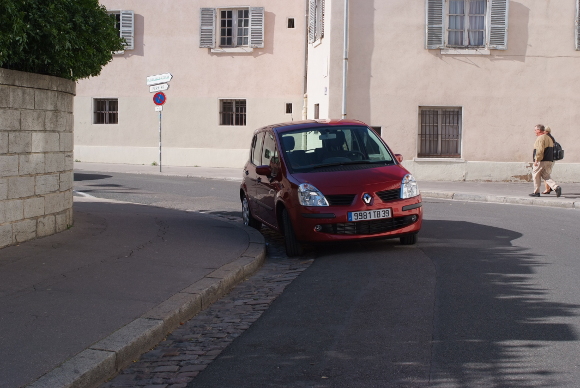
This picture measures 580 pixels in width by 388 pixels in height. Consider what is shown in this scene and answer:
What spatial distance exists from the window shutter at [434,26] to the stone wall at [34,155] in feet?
46.3

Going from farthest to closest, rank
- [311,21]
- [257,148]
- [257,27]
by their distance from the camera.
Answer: [257,27], [311,21], [257,148]

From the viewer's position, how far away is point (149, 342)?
5680 millimetres

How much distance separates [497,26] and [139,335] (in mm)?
18896

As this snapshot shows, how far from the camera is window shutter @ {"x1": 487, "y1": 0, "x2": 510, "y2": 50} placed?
2205 cm

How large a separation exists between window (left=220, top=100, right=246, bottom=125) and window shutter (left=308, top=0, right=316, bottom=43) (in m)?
3.77

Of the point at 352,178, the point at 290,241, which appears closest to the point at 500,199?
the point at 352,178

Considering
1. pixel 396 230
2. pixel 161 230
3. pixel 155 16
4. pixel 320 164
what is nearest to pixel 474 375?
pixel 396 230

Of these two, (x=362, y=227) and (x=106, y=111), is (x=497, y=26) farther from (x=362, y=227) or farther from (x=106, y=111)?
(x=106, y=111)

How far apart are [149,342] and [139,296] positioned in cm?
116

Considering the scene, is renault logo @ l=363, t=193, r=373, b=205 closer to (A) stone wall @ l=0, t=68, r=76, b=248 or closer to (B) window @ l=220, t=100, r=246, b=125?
(A) stone wall @ l=0, t=68, r=76, b=248

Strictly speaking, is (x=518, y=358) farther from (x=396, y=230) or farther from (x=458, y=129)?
(x=458, y=129)

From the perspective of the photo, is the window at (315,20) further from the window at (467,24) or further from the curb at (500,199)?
the curb at (500,199)

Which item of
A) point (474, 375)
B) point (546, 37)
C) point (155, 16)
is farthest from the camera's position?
point (155, 16)

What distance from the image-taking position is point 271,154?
36.3ft
